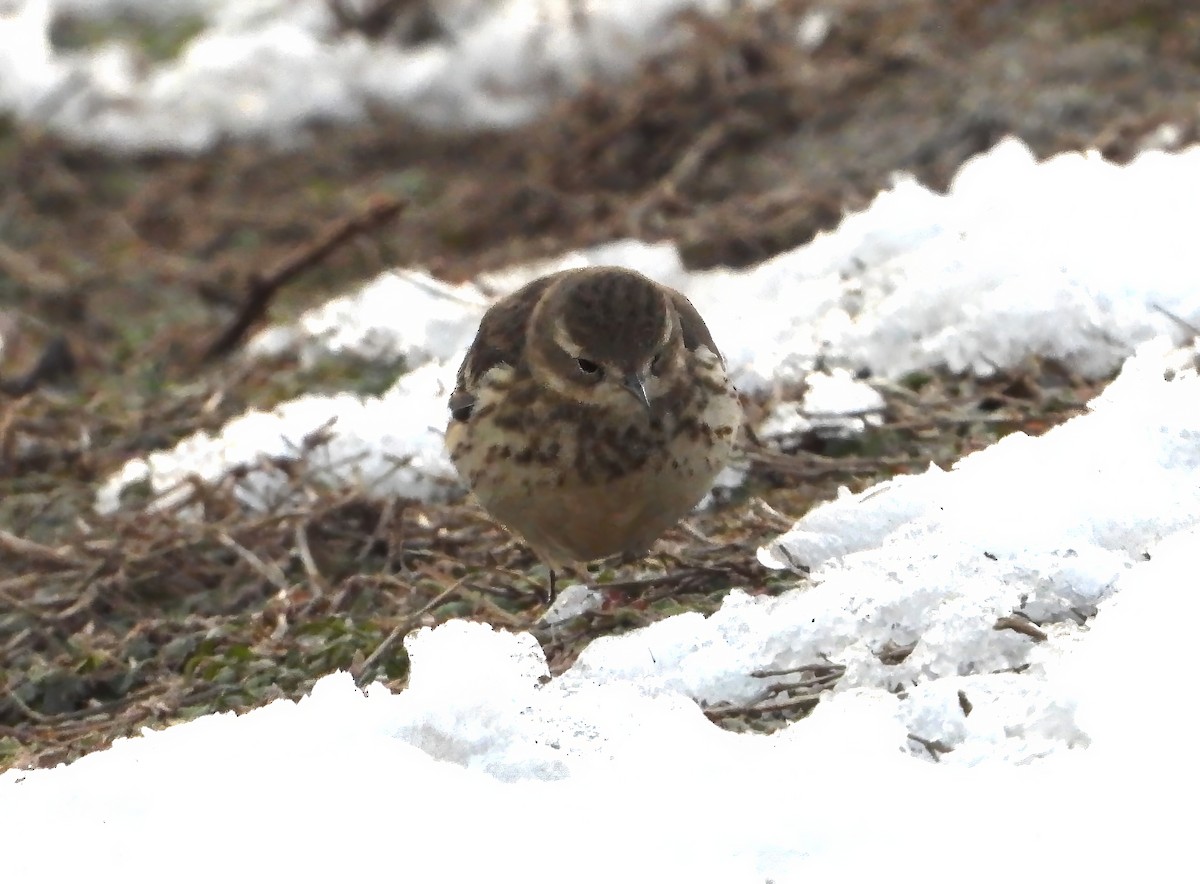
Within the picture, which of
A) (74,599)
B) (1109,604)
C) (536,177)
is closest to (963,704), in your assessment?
(1109,604)

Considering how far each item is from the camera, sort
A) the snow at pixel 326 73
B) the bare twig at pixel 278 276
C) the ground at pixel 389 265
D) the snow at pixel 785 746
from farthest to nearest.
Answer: the snow at pixel 326 73 → the bare twig at pixel 278 276 → the ground at pixel 389 265 → the snow at pixel 785 746

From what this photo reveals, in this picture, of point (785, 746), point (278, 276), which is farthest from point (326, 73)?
point (785, 746)

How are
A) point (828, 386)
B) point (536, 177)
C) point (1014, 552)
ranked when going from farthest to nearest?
1. point (536, 177)
2. point (828, 386)
3. point (1014, 552)

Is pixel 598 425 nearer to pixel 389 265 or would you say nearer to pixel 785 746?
pixel 785 746

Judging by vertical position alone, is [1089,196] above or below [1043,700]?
below

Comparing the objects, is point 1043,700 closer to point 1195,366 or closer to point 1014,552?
point 1014,552

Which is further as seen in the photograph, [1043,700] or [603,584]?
[603,584]

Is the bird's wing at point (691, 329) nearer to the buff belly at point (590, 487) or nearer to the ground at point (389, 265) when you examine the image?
the buff belly at point (590, 487)

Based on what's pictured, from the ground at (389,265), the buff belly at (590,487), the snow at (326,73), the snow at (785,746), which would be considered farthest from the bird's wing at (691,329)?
the snow at (326,73)
